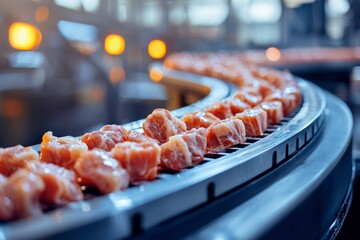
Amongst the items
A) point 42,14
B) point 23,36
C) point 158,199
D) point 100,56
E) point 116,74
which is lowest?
point 116,74

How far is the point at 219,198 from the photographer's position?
4.67 ft

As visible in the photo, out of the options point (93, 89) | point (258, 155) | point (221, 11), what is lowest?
point (93, 89)

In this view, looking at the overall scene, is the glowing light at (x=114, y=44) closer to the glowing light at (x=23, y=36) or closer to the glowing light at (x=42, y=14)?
the glowing light at (x=42, y=14)

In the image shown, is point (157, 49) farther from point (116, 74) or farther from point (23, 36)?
point (23, 36)

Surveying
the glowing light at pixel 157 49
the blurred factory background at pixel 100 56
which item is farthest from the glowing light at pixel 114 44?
the glowing light at pixel 157 49

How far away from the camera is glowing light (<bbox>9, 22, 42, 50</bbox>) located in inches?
223

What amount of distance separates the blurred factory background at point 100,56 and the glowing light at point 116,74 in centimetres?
2

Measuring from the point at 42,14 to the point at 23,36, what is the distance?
0.67 metres

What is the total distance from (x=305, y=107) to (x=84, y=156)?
5.23ft

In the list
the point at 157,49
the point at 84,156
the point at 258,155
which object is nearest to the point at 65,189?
the point at 84,156

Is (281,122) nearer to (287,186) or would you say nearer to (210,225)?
(287,186)

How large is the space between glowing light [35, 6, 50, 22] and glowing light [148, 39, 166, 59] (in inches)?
83.1

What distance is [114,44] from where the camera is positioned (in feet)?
24.7

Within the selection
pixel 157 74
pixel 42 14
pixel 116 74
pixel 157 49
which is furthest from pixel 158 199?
pixel 157 49
